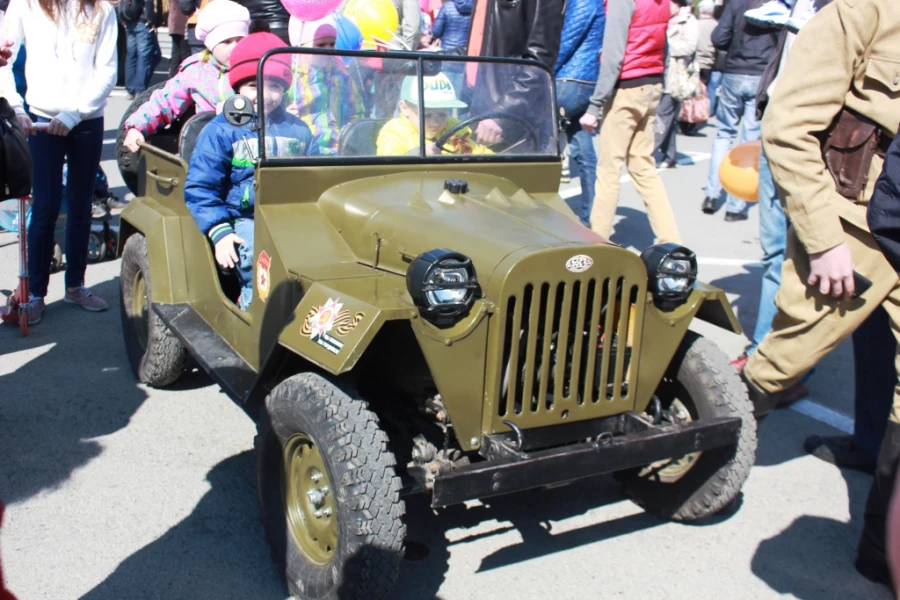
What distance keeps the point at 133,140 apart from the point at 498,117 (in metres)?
2.18

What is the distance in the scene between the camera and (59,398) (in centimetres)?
448

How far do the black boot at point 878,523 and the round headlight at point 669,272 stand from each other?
0.83m

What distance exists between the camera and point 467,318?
9.33ft

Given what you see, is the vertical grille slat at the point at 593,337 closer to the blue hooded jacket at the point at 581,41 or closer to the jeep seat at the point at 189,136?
the jeep seat at the point at 189,136

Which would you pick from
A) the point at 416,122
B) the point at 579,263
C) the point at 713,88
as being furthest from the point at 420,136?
the point at 713,88

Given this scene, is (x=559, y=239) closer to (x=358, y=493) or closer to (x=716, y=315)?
(x=716, y=315)

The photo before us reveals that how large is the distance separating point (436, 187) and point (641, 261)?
3.21ft

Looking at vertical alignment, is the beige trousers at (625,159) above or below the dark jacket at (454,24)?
below

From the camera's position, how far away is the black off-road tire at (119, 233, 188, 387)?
4.43 metres

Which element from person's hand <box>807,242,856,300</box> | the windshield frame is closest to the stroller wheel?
the windshield frame

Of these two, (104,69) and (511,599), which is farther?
(104,69)

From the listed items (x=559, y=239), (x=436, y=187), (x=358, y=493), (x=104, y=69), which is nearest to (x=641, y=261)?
(x=559, y=239)

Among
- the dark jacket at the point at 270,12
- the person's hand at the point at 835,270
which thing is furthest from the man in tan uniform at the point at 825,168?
the dark jacket at the point at 270,12

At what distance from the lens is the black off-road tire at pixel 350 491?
2.68m
